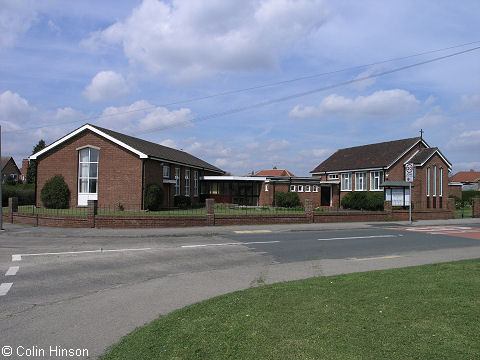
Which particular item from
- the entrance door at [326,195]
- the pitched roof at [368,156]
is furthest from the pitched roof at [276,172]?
the entrance door at [326,195]

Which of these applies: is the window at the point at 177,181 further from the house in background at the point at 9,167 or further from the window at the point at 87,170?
the house in background at the point at 9,167

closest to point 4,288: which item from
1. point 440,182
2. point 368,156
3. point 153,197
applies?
point 153,197

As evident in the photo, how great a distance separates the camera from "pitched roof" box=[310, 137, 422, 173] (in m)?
37.9

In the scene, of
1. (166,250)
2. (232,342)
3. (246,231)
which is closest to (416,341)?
(232,342)

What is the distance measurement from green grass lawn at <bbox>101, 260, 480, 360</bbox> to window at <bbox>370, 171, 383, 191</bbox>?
106ft

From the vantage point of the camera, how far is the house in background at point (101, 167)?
26.2m

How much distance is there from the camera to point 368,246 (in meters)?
14.3

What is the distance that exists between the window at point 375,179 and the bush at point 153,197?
72.4ft

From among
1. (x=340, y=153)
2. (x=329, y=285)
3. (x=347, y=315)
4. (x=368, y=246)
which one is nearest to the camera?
(x=347, y=315)

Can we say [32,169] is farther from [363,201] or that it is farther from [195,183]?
[363,201]

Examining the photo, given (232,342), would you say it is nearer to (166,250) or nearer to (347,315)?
(347,315)

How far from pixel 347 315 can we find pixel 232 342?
1.66 metres

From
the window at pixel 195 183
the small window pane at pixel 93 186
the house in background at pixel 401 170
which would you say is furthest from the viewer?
the window at pixel 195 183

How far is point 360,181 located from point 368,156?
327 centimetres
